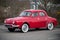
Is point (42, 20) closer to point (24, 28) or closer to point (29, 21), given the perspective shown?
point (29, 21)

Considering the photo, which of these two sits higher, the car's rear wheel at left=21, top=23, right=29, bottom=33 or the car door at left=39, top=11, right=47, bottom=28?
the car door at left=39, top=11, right=47, bottom=28

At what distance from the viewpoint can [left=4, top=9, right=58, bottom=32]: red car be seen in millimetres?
18219

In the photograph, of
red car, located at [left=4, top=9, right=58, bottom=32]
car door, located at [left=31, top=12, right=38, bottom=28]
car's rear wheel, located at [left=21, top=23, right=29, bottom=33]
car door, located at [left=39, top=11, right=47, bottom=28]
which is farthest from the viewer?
car door, located at [left=39, top=11, right=47, bottom=28]

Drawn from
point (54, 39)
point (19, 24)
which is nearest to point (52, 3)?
point (19, 24)

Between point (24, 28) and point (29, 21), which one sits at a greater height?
point (29, 21)

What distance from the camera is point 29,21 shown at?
18.8 metres

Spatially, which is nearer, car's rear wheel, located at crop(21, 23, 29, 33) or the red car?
the red car

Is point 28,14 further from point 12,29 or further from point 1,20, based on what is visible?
point 1,20

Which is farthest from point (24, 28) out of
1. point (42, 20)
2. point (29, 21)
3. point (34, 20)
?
point (42, 20)

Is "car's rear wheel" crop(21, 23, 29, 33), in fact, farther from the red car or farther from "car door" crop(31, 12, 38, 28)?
"car door" crop(31, 12, 38, 28)

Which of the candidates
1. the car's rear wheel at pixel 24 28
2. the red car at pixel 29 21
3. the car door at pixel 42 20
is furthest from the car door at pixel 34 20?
the car's rear wheel at pixel 24 28

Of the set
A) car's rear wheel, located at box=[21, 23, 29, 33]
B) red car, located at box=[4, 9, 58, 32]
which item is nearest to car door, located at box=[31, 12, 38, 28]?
red car, located at box=[4, 9, 58, 32]

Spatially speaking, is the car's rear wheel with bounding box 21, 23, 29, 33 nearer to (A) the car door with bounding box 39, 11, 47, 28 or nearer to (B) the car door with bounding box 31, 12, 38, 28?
(B) the car door with bounding box 31, 12, 38, 28

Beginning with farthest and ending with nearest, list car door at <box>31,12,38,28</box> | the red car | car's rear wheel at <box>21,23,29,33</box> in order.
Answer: car door at <box>31,12,38,28</box> < car's rear wheel at <box>21,23,29,33</box> < the red car
